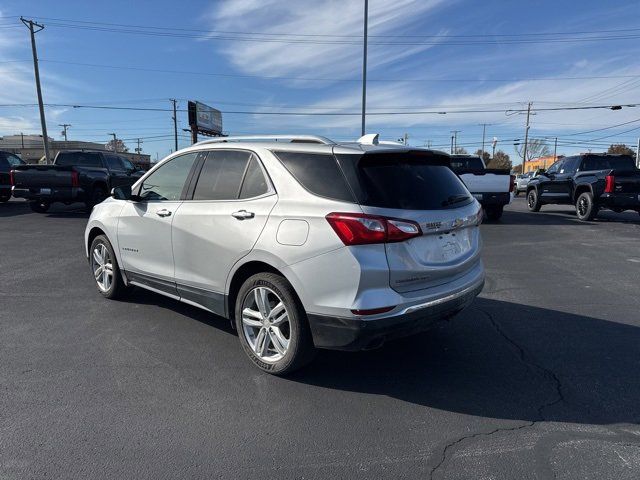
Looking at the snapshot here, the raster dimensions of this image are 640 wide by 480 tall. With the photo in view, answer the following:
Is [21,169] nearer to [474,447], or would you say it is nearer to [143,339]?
[143,339]

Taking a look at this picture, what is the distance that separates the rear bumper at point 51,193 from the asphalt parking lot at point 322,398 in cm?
905

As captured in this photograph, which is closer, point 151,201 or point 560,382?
point 560,382

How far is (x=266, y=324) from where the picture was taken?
355 cm

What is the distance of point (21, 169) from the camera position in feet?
44.4

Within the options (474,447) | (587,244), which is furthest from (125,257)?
(587,244)

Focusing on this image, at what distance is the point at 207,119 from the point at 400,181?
61.3 metres

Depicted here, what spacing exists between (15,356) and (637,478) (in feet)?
15.0

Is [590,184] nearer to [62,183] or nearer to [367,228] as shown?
[367,228]

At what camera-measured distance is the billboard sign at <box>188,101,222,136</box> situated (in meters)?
54.6

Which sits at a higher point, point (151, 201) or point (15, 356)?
point (151, 201)

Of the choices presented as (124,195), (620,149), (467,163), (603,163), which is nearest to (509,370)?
(124,195)

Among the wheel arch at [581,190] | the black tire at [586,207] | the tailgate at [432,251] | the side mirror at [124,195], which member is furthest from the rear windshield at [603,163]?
the side mirror at [124,195]

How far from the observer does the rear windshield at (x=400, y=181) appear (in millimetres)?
3150

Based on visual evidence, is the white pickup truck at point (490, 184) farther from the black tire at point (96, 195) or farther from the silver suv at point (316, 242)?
the black tire at point (96, 195)
